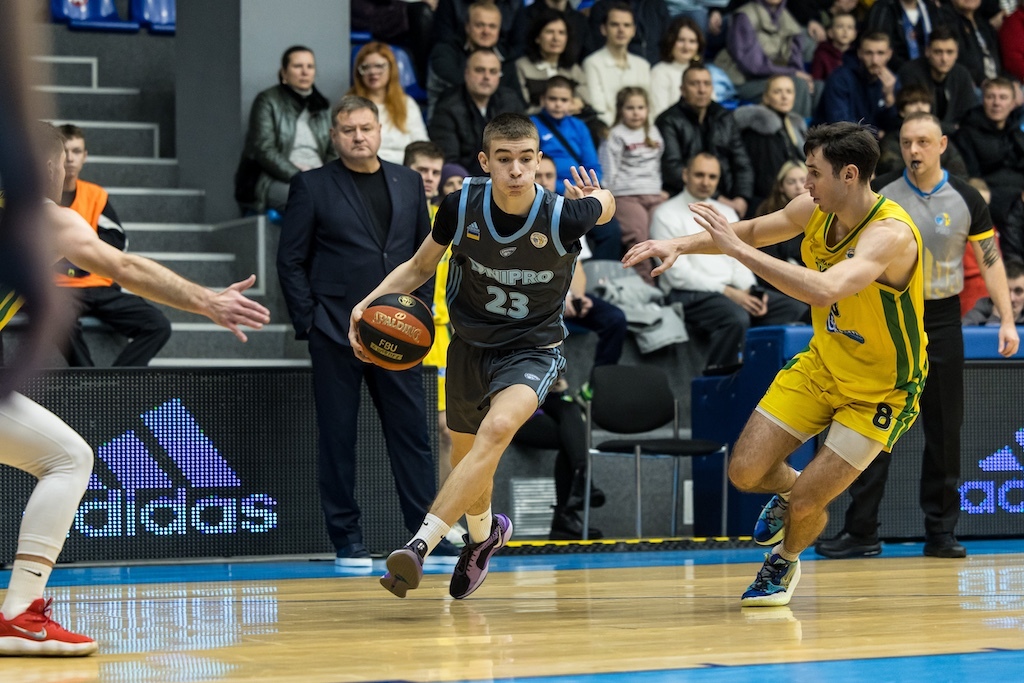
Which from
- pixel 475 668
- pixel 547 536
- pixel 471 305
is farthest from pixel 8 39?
pixel 547 536

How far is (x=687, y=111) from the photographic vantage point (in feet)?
38.4

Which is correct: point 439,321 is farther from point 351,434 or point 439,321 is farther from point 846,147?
point 846,147

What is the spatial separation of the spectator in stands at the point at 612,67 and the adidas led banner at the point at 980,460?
13.9 feet

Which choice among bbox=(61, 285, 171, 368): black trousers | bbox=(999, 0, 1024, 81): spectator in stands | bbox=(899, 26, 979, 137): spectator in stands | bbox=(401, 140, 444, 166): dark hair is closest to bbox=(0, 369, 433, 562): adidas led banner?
bbox=(61, 285, 171, 368): black trousers

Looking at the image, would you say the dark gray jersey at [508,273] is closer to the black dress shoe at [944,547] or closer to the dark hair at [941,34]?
the black dress shoe at [944,547]

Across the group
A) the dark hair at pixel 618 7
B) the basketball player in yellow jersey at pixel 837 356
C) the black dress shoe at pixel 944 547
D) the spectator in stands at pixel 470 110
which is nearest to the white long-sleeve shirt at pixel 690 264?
the spectator in stands at pixel 470 110

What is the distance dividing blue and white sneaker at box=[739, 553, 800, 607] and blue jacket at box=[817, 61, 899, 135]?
308 inches

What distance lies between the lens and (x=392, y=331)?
5.89 metres

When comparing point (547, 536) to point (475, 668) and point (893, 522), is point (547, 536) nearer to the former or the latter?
point (893, 522)

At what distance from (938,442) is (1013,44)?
741cm

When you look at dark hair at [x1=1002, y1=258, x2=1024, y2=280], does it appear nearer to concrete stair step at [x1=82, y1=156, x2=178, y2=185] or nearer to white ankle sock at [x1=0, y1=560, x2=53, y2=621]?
concrete stair step at [x1=82, y1=156, x2=178, y2=185]

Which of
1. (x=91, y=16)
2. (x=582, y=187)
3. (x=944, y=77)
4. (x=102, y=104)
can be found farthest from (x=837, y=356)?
(x=91, y=16)

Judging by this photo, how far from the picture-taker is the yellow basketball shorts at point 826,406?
5.64m

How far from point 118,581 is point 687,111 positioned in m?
6.68
